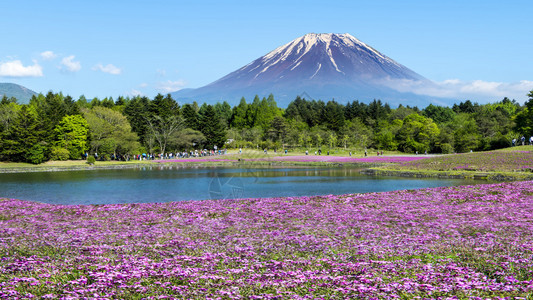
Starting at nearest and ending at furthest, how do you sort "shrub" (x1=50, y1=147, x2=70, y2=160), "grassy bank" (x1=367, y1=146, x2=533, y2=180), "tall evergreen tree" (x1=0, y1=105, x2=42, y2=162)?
"grassy bank" (x1=367, y1=146, x2=533, y2=180) < "tall evergreen tree" (x1=0, y1=105, x2=42, y2=162) < "shrub" (x1=50, y1=147, x2=70, y2=160)

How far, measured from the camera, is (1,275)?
903 centimetres

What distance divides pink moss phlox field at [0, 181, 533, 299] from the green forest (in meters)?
63.0

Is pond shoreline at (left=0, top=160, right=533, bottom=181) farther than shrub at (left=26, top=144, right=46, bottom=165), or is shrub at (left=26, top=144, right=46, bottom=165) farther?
shrub at (left=26, top=144, right=46, bottom=165)

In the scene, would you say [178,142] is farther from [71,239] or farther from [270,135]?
[71,239]

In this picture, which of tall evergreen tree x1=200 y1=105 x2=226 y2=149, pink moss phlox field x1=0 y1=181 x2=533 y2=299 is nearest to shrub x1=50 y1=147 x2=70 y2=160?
tall evergreen tree x1=200 y1=105 x2=226 y2=149

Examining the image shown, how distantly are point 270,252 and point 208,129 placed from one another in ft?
328

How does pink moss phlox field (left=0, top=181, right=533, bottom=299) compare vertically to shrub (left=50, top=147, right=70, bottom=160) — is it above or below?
below

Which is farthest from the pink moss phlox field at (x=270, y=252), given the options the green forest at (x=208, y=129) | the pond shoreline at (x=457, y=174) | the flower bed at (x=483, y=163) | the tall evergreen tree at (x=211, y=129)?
the tall evergreen tree at (x=211, y=129)

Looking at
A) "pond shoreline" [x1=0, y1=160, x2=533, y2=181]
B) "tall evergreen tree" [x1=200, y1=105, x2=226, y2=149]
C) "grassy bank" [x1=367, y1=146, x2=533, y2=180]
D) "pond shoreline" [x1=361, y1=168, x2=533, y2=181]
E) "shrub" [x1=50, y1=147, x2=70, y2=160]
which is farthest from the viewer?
"tall evergreen tree" [x1=200, y1=105, x2=226, y2=149]

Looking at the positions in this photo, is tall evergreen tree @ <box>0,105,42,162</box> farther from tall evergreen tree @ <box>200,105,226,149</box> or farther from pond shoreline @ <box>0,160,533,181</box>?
tall evergreen tree @ <box>200,105,226,149</box>

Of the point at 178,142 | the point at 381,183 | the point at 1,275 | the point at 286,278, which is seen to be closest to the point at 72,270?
the point at 1,275

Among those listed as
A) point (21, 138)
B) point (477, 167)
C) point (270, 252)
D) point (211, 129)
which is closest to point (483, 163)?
point (477, 167)

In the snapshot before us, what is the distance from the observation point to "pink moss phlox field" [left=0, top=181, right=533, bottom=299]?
814 centimetres

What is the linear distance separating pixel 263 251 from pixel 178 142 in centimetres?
9073
